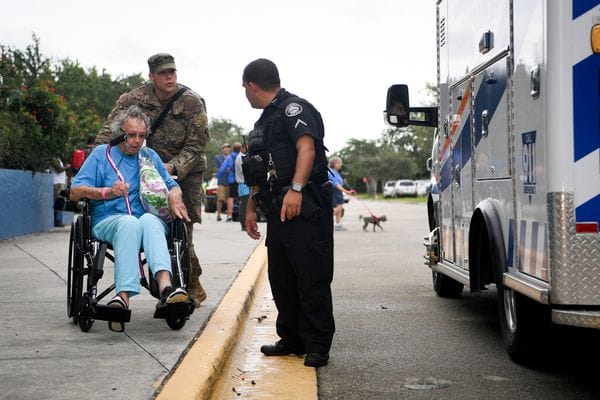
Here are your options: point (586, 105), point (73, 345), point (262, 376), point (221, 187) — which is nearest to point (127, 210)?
point (73, 345)

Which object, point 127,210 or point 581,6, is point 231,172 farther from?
point 581,6

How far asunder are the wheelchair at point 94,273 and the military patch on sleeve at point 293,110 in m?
1.41

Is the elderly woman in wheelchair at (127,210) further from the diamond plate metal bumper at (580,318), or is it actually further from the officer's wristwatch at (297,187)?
the diamond plate metal bumper at (580,318)

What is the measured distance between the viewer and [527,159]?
5352 millimetres

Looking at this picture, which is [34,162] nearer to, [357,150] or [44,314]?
[44,314]

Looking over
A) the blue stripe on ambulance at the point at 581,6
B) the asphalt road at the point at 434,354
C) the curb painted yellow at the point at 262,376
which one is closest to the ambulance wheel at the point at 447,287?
the asphalt road at the point at 434,354

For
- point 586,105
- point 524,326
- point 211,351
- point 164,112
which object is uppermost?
point 164,112

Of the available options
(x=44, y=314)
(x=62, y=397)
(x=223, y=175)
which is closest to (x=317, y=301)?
(x=62, y=397)

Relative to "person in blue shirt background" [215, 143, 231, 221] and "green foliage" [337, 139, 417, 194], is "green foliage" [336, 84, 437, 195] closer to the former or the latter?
"green foliage" [337, 139, 417, 194]

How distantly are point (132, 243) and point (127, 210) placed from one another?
48cm

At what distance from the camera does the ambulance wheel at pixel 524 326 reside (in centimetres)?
583

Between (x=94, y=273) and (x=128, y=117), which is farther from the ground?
(x=128, y=117)

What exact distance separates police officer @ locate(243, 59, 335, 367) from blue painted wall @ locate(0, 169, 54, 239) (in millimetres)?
A: 10060

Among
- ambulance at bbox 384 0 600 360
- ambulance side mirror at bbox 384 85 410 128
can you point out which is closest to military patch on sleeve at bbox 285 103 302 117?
ambulance at bbox 384 0 600 360
